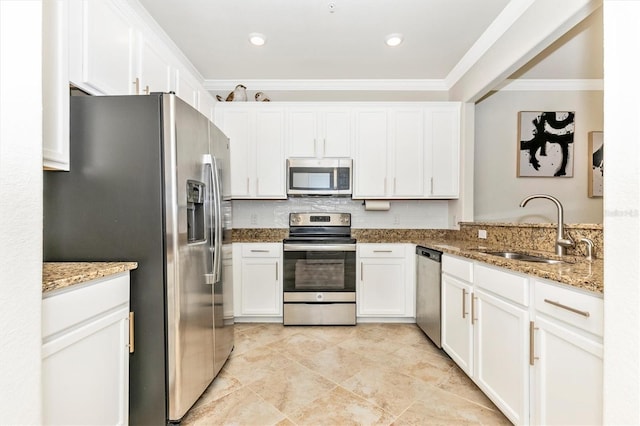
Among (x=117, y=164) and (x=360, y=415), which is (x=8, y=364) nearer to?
(x=117, y=164)

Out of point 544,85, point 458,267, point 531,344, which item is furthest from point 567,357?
point 544,85

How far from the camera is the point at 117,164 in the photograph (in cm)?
149

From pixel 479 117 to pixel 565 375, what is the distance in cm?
288

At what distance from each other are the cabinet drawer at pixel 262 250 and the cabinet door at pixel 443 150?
5.85 ft

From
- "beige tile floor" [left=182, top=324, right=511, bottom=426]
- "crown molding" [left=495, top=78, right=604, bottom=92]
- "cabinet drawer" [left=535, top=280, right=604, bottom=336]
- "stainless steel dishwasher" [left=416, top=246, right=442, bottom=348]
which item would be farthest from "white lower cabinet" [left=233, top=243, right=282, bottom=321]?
"crown molding" [left=495, top=78, right=604, bottom=92]

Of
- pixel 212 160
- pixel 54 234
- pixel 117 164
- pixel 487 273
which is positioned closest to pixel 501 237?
pixel 487 273

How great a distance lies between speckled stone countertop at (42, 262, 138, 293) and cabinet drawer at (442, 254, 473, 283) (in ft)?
6.47

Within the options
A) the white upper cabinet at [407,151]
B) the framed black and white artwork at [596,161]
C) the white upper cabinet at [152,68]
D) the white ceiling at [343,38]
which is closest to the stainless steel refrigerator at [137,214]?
the white upper cabinet at [152,68]

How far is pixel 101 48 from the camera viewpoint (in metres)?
1.62

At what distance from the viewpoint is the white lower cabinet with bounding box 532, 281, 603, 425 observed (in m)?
1.08

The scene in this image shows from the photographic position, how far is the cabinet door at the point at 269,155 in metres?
3.22

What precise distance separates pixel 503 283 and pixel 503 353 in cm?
38

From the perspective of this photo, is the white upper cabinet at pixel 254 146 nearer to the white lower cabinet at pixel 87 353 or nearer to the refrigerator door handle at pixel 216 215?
the refrigerator door handle at pixel 216 215

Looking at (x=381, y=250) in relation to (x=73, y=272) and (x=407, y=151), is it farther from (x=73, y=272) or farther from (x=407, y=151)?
(x=73, y=272)
